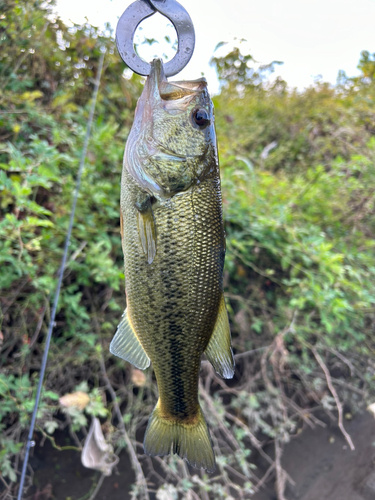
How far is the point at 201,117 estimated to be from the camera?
83cm

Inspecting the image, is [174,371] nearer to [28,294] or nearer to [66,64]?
[28,294]

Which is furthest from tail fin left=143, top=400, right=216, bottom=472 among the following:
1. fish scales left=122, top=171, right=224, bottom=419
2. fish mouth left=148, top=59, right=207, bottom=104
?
fish mouth left=148, top=59, right=207, bottom=104

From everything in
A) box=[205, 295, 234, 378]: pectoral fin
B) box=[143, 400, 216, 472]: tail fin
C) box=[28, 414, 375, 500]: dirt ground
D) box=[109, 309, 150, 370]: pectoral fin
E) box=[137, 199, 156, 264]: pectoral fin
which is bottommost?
box=[28, 414, 375, 500]: dirt ground

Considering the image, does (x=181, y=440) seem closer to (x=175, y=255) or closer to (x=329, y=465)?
(x=175, y=255)

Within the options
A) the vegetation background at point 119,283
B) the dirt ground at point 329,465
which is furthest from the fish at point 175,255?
the dirt ground at point 329,465

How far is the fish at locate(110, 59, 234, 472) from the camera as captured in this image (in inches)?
31.3

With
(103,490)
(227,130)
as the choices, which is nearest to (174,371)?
(103,490)

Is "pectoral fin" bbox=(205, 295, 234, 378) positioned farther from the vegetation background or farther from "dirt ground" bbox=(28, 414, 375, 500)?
"dirt ground" bbox=(28, 414, 375, 500)

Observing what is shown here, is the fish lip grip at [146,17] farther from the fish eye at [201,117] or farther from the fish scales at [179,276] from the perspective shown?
the fish scales at [179,276]

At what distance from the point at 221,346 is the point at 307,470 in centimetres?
226

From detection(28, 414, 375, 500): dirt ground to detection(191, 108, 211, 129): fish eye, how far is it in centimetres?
211

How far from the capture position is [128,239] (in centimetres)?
80

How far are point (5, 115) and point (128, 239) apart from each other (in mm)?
1497

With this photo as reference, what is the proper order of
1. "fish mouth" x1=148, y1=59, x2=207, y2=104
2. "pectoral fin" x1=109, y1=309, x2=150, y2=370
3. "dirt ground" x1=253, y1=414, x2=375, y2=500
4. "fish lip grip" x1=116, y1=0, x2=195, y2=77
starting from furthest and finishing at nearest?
"dirt ground" x1=253, y1=414, x2=375, y2=500 → "pectoral fin" x1=109, y1=309, x2=150, y2=370 → "fish mouth" x1=148, y1=59, x2=207, y2=104 → "fish lip grip" x1=116, y1=0, x2=195, y2=77
